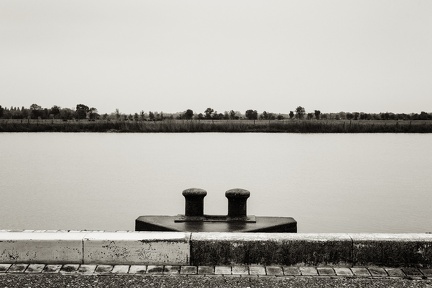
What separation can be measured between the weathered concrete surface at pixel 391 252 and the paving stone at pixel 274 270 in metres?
0.89

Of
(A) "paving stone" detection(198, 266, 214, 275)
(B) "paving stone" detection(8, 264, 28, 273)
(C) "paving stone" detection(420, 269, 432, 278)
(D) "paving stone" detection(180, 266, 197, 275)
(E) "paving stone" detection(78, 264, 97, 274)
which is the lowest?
(C) "paving stone" detection(420, 269, 432, 278)

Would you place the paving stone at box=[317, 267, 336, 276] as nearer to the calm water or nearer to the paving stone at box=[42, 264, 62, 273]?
the paving stone at box=[42, 264, 62, 273]

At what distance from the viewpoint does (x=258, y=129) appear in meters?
76.4

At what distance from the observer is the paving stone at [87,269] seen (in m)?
5.66

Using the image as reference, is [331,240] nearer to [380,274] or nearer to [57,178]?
[380,274]

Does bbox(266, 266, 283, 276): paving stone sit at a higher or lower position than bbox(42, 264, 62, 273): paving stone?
lower

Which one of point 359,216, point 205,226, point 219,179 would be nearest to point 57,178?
point 219,179

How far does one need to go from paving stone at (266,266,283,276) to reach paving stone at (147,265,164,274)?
1.19m

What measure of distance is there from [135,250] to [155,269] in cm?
33

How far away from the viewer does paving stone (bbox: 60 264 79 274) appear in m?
5.68

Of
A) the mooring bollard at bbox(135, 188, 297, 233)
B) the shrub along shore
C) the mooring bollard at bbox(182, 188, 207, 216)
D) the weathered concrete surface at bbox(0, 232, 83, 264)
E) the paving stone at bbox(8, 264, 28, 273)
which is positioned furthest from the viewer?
the shrub along shore

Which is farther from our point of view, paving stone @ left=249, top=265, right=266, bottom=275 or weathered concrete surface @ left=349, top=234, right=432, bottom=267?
weathered concrete surface @ left=349, top=234, right=432, bottom=267

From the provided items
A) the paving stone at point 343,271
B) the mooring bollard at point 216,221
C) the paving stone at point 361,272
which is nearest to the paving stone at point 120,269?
the paving stone at point 343,271

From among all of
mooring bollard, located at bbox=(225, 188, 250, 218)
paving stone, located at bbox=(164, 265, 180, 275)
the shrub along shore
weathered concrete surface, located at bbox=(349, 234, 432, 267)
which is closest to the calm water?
mooring bollard, located at bbox=(225, 188, 250, 218)
